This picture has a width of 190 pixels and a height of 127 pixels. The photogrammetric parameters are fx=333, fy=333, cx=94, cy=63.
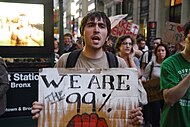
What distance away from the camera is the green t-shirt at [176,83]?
262 cm

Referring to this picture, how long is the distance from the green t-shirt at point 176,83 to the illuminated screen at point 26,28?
Result: 13.7 feet

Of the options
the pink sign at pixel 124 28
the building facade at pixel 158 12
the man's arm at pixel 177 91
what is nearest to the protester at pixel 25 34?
the man's arm at pixel 177 91

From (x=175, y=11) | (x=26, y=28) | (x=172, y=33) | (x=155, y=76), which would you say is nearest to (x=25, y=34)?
(x=26, y=28)

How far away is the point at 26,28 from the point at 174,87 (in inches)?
176

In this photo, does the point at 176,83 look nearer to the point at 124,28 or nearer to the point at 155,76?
the point at 155,76

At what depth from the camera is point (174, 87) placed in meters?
2.53

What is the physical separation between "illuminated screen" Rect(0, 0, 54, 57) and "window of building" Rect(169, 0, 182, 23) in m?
17.6

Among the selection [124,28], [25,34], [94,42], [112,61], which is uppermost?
[124,28]

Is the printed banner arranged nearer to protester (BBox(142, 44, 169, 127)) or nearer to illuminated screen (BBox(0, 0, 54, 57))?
illuminated screen (BBox(0, 0, 54, 57))

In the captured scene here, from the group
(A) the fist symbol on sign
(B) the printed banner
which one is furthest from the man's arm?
(B) the printed banner

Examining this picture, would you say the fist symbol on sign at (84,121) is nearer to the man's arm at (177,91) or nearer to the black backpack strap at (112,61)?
the black backpack strap at (112,61)

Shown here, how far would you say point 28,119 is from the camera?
6250mm

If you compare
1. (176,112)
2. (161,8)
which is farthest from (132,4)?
(176,112)

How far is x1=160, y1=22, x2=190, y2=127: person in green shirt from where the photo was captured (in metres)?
2.59
